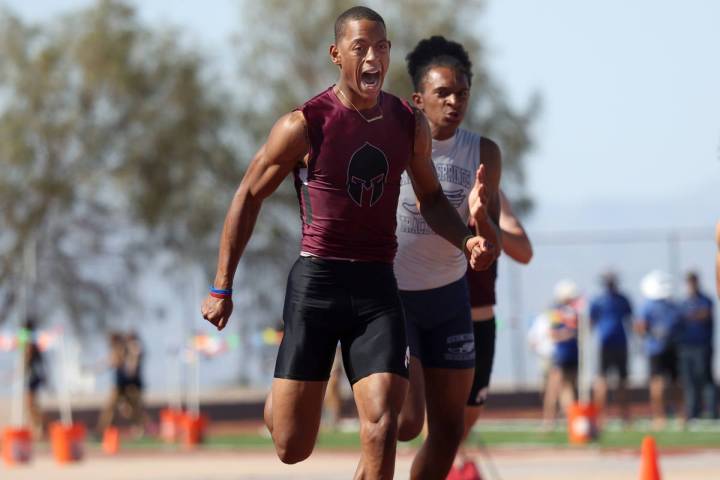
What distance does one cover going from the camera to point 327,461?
17766mm

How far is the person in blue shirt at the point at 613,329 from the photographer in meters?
22.5

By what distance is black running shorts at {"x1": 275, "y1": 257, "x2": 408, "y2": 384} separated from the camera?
7648 mm

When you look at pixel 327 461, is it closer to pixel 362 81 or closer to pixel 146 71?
pixel 362 81

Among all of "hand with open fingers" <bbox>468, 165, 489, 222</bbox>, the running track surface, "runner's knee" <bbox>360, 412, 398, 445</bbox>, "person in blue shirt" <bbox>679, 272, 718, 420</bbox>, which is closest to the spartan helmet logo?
"hand with open fingers" <bbox>468, 165, 489, 222</bbox>

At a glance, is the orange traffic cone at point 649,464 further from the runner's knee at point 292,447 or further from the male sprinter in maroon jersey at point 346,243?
the runner's knee at point 292,447

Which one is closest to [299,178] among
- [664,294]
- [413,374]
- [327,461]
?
[413,374]

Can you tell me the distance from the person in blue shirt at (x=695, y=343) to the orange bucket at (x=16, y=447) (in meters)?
8.45

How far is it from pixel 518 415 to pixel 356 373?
23.4 m

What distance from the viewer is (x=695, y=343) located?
22234 mm

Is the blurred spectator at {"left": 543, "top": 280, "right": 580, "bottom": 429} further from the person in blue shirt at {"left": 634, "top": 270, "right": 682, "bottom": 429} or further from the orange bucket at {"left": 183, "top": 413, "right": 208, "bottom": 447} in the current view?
the orange bucket at {"left": 183, "top": 413, "right": 208, "bottom": 447}

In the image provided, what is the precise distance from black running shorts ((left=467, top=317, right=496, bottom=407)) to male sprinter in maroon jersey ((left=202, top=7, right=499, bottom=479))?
172 cm

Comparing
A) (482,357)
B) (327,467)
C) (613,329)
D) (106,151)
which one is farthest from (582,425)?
(106,151)

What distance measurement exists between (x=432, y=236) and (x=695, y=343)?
46.6 ft

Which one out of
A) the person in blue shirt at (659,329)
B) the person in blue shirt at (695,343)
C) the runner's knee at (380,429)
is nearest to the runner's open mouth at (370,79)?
the runner's knee at (380,429)
